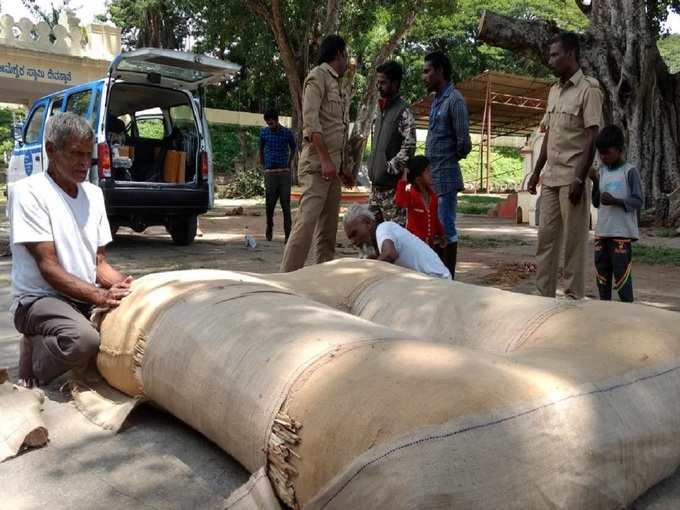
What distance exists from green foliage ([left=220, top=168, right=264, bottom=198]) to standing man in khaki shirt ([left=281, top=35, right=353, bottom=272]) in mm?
14833

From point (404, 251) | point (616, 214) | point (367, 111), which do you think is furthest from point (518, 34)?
point (367, 111)

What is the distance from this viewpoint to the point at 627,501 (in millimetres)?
1830

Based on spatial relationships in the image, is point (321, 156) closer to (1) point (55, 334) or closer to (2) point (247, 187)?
(1) point (55, 334)

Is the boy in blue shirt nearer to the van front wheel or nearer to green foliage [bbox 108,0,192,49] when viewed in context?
the van front wheel

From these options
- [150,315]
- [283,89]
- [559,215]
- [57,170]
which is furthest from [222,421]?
[283,89]

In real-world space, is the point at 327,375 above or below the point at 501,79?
below

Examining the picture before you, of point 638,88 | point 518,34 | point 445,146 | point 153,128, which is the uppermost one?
point 518,34

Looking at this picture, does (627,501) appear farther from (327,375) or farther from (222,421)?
(222,421)

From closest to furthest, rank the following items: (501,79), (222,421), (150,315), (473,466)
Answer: (473,466), (222,421), (150,315), (501,79)

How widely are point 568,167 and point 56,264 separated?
3.07m

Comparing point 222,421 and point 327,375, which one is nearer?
point 327,375

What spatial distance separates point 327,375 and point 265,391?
22 cm

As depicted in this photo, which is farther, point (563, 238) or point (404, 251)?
point (563, 238)

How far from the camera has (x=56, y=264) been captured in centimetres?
291
